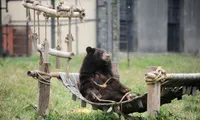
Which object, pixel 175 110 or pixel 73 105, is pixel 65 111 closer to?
pixel 73 105

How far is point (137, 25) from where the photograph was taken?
19016 millimetres

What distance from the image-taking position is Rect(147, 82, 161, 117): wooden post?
494 cm

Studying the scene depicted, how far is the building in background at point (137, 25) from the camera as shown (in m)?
17.3

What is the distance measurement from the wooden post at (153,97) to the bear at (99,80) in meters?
0.85

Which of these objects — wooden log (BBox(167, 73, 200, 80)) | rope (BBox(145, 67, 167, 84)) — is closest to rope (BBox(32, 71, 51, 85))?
rope (BBox(145, 67, 167, 84))

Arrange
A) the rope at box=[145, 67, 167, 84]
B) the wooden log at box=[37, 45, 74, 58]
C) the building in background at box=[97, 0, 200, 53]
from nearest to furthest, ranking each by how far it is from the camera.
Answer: the rope at box=[145, 67, 167, 84], the wooden log at box=[37, 45, 74, 58], the building in background at box=[97, 0, 200, 53]

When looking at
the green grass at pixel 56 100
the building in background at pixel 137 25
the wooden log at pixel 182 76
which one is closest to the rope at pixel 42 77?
the green grass at pixel 56 100

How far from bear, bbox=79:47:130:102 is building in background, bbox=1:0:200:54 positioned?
9.79 metres

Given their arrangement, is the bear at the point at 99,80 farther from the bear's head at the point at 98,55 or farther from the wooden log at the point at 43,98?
the wooden log at the point at 43,98

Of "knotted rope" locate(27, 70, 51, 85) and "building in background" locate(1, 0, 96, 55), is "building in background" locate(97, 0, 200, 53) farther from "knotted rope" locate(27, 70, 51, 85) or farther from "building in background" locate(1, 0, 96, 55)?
"knotted rope" locate(27, 70, 51, 85)

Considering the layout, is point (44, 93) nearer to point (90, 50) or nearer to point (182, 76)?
point (90, 50)

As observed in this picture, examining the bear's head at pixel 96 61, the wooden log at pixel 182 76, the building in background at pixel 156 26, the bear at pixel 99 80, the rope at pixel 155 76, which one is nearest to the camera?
the rope at pixel 155 76

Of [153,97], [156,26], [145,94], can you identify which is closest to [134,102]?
[145,94]

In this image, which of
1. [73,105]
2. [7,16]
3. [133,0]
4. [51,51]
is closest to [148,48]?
→ [133,0]
